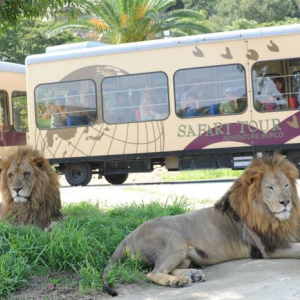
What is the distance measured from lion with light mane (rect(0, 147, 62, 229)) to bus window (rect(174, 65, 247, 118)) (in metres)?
9.22

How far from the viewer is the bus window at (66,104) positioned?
1786cm

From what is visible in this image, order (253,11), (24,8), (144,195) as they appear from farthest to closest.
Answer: (253,11) < (144,195) < (24,8)

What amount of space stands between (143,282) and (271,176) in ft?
4.73

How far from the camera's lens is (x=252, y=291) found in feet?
16.9

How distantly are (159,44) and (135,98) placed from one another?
1.39m

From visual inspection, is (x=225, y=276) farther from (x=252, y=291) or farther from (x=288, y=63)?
(x=288, y=63)

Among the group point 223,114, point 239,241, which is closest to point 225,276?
point 239,241

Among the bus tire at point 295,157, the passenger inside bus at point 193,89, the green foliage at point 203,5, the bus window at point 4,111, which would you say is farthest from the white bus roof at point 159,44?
the green foliage at point 203,5

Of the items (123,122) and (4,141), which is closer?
(123,122)

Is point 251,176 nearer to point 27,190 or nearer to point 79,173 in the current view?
point 27,190

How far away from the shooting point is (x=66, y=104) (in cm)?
1820

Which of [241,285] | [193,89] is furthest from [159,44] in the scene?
[241,285]

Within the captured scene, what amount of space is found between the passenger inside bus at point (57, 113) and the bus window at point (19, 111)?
124 inches

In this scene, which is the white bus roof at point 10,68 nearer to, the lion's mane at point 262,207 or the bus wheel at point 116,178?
the bus wheel at point 116,178
